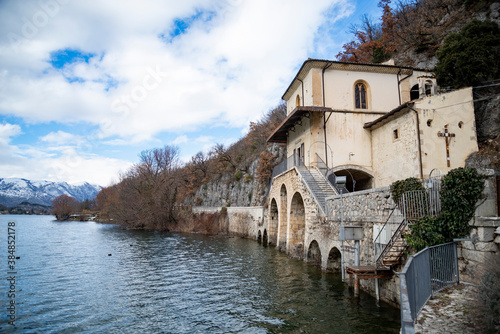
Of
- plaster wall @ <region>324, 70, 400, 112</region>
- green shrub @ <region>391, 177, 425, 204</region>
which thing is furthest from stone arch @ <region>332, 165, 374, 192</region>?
green shrub @ <region>391, 177, 425, 204</region>

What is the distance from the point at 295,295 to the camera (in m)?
10.7

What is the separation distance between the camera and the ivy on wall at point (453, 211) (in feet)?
22.2

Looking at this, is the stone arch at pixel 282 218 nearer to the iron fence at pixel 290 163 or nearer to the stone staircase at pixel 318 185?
the iron fence at pixel 290 163

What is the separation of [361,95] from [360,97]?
173 mm

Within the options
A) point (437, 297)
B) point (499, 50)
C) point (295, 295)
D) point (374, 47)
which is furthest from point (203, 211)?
point (437, 297)

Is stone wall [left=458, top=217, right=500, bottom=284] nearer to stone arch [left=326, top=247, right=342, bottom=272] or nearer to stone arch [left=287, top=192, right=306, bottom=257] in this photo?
stone arch [left=326, top=247, right=342, bottom=272]

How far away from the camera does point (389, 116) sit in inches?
693

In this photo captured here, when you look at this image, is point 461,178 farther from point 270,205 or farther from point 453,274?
point 270,205

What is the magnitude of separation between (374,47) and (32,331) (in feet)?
109

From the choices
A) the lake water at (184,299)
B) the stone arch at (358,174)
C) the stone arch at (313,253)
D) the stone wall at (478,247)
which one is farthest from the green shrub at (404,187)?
the stone arch at (358,174)

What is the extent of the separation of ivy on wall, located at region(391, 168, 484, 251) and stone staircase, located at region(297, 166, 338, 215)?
276 inches

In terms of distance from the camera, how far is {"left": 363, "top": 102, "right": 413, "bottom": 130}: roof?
15888 millimetres

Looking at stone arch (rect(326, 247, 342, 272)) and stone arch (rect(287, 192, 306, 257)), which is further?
stone arch (rect(287, 192, 306, 257))

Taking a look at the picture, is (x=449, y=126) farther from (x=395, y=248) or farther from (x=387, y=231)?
(x=395, y=248)
